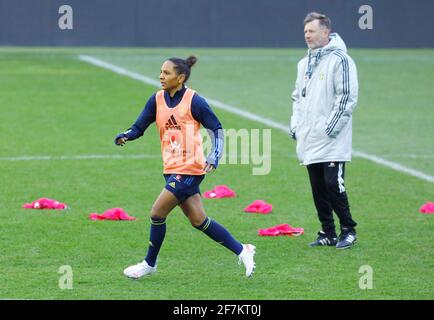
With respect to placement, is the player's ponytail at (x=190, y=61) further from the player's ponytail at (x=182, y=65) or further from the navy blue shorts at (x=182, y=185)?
the navy blue shorts at (x=182, y=185)

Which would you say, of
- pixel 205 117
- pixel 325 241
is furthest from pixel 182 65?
pixel 325 241

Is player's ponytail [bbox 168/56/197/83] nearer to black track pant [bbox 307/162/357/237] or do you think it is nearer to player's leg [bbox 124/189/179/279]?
player's leg [bbox 124/189/179/279]

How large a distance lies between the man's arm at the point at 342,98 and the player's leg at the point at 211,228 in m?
1.61

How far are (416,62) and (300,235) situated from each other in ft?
76.3

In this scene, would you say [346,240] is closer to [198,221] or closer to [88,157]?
[198,221]

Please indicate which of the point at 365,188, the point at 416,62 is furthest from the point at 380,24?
the point at 365,188

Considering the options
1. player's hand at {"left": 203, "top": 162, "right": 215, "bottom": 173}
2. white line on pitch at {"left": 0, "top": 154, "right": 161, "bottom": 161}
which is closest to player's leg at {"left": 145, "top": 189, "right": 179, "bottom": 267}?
player's hand at {"left": 203, "top": 162, "right": 215, "bottom": 173}

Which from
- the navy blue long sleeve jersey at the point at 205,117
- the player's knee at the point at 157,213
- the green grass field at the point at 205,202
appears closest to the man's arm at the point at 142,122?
the navy blue long sleeve jersey at the point at 205,117

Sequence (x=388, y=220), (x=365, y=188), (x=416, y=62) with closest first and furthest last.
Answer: (x=388, y=220) < (x=365, y=188) < (x=416, y=62)

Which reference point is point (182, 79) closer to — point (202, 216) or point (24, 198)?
point (202, 216)

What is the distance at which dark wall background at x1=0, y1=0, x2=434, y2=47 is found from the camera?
122 ft

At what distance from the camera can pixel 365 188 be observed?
13.8 m

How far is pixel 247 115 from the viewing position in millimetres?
21328

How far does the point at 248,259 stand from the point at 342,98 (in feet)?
6.39
